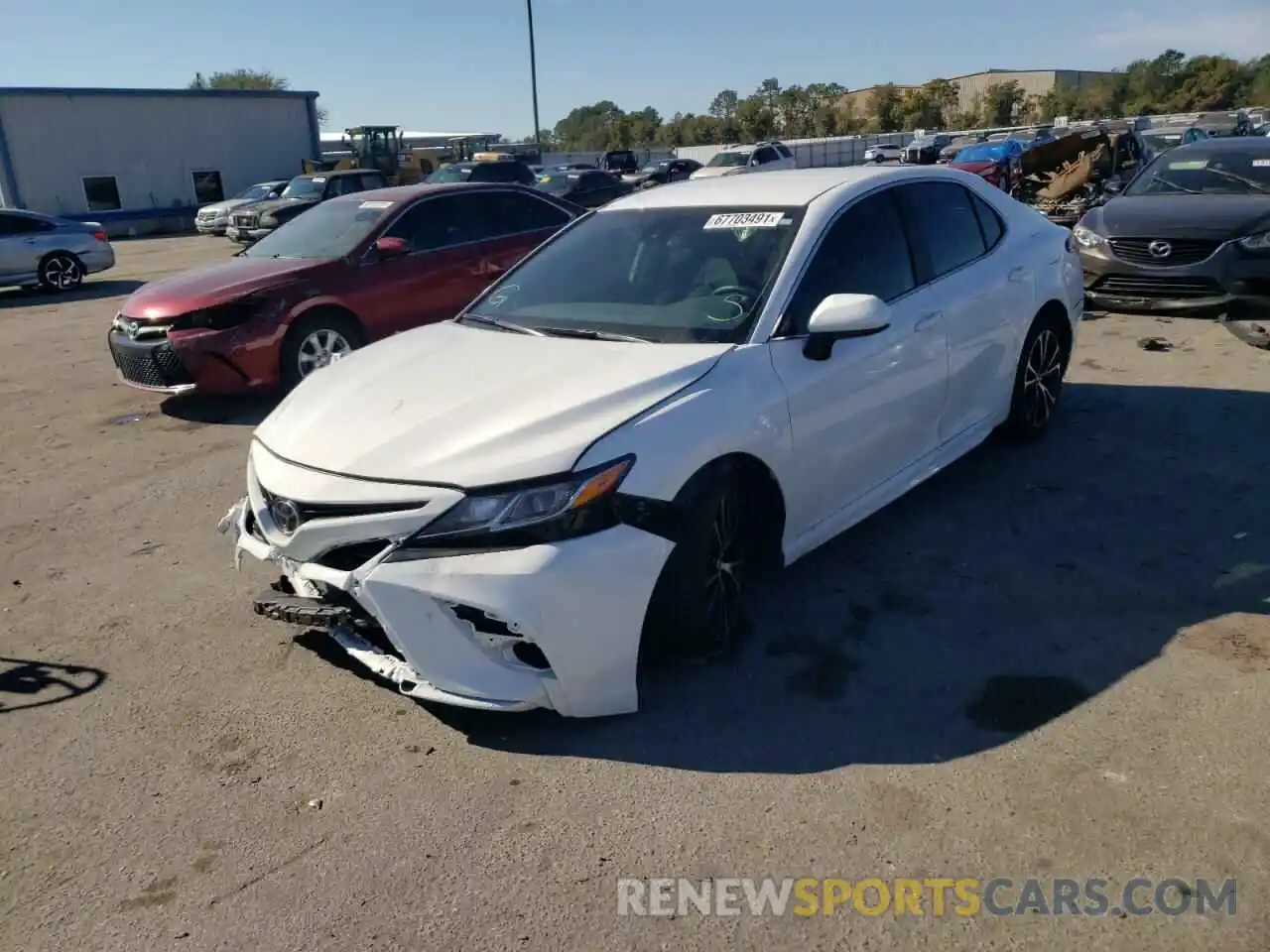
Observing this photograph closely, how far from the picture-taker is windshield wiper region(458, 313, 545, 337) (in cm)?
418

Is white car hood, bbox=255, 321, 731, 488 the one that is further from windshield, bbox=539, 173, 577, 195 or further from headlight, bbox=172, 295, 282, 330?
windshield, bbox=539, 173, 577, 195

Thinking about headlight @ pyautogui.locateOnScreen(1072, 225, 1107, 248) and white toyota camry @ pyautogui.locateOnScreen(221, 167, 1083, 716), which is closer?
white toyota camry @ pyautogui.locateOnScreen(221, 167, 1083, 716)

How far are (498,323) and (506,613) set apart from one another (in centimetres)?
185

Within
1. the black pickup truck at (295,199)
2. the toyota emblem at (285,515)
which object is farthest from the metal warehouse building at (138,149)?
the toyota emblem at (285,515)

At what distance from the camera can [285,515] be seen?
3383 millimetres

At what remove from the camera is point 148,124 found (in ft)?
117

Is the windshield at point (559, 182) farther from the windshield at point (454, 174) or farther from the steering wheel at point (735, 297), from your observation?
the steering wheel at point (735, 297)

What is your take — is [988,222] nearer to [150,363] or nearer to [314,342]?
[314,342]

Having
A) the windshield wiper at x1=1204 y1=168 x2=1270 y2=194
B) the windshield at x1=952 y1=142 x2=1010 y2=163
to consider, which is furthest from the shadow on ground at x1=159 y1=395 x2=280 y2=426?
the windshield at x1=952 y1=142 x2=1010 y2=163

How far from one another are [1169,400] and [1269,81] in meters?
82.8

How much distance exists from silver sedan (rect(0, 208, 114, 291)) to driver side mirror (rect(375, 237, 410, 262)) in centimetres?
1157

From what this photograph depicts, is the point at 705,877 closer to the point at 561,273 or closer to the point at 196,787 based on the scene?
the point at 196,787

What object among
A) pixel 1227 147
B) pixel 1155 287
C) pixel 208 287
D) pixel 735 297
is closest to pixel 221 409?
pixel 208 287

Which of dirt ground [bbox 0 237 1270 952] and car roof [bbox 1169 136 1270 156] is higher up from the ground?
car roof [bbox 1169 136 1270 156]
